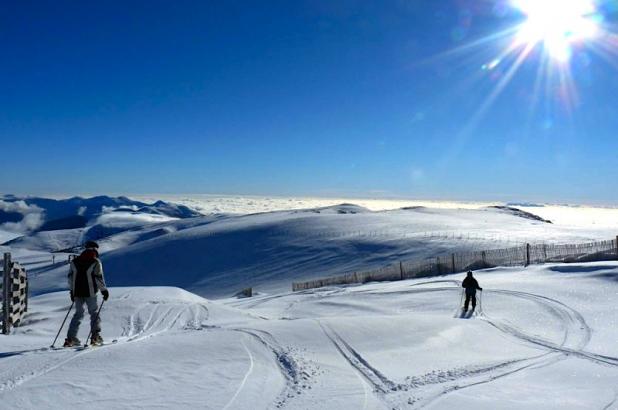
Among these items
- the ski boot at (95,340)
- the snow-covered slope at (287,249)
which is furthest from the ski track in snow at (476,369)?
the snow-covered slope at (287,249)

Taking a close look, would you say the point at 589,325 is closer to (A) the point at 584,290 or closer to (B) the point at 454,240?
(A) the point at 584,290

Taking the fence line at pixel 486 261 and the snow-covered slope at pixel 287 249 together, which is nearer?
the fence line at pixel 486 261

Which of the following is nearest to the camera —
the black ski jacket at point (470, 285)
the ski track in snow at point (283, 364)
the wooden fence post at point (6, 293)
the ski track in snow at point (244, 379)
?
the ski track in snow at point (244, 379)

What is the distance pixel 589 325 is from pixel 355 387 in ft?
23.7

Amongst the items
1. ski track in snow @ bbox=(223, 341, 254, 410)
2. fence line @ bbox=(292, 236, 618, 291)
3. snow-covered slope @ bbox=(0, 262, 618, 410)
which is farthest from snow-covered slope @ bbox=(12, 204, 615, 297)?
ski track in snow @ bbox=(223, 341, 254, 410)

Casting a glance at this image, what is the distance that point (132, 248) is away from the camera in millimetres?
70500

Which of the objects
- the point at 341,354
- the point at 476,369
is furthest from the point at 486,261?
the point at 341,354

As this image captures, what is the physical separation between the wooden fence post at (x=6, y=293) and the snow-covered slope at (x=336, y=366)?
2.24ft

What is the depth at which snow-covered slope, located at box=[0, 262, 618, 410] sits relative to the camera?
532 cm

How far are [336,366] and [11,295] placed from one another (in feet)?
26.8

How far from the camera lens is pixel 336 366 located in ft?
22.0

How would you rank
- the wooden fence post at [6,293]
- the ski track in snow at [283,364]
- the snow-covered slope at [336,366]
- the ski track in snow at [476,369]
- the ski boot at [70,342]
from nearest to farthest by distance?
the snow-covered slope at [336,366] → the ski track in snow at [283,364] → the ski track in snow at [476,369] → the ski boot at [70,342] → the wooden fence post at [6,293]

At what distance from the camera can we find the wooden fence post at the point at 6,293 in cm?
1020

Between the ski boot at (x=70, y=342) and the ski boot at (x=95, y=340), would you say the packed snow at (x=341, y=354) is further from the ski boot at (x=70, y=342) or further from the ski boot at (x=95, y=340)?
the ski boot at (x=95, y=340)
